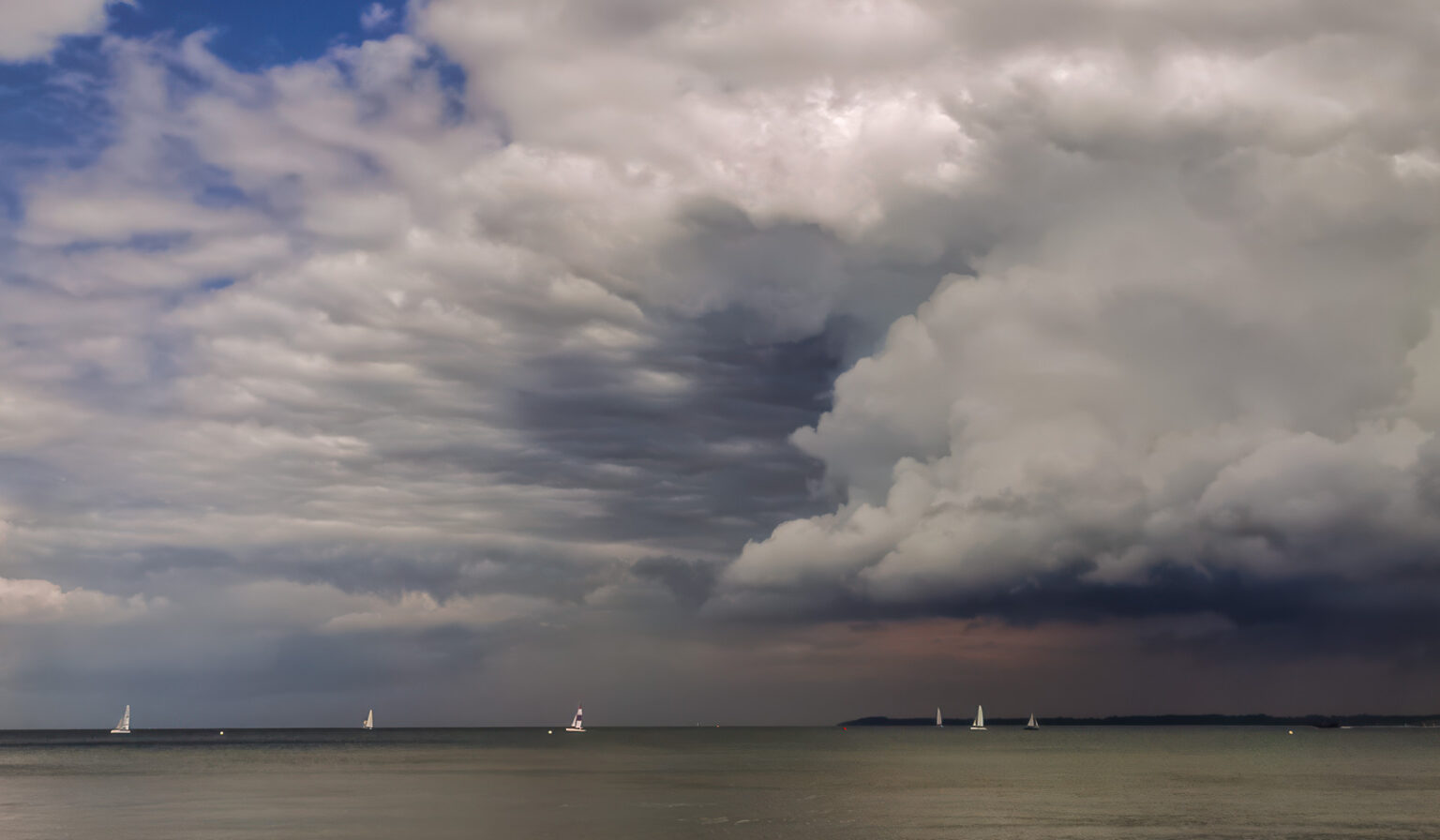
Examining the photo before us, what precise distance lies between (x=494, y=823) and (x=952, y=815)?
125ft

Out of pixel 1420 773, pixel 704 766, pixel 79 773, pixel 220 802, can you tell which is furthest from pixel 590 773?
pixel 1420 773

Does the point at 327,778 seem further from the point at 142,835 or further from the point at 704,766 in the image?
the point at 142,835

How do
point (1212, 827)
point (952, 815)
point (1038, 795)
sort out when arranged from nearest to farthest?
point (1212, 827)
point (952, 815)
point (1038, 795)

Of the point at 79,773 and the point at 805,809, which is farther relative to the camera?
the point at 79,773

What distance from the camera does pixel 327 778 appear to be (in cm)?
15412

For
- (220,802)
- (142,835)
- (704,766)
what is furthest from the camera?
(704,766)

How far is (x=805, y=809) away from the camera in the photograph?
10338 cm

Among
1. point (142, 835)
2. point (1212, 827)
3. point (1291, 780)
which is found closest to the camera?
point (142, 835)

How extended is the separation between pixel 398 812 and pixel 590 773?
69941 millimetres

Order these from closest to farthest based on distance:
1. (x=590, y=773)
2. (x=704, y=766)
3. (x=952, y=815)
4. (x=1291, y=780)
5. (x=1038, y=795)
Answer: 1. (x=952, y=815)
2. (x=1038, y=795)
3. (x=1291, y=780)
4. (x=590, y=773)
5. (x=704, y=766)

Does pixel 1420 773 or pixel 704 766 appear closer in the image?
pixel 1420 773

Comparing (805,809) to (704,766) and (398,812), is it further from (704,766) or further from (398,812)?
(704,766)

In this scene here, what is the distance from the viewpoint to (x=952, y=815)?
97.4m

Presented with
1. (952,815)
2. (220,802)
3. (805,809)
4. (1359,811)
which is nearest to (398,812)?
(220,802)
